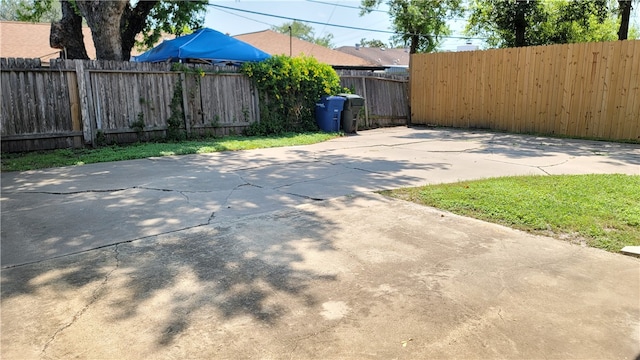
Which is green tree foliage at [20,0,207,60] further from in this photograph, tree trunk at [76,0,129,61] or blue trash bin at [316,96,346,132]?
blue trash bin at [316,96,346,132]

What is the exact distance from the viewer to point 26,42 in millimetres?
22453

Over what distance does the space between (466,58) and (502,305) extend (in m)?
12.3

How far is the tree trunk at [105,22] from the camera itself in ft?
36.3

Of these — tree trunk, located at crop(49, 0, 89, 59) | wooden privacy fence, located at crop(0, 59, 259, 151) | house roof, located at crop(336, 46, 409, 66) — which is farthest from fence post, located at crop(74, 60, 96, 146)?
house roof, located at crop(336, 46, 409, 66)

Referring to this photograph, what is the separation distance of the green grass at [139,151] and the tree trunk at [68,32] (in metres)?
6.17

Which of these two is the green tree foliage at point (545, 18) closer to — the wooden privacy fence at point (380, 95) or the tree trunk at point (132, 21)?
the wooden privacy fence at point (380, 95)

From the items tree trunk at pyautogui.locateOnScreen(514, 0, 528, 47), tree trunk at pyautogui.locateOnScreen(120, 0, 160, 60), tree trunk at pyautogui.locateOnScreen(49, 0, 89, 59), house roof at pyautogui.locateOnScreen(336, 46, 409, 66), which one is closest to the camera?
tree trunk at pyautogui.locateOnScreen(49, 0, 89, 59)

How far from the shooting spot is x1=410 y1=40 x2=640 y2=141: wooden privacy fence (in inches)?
433

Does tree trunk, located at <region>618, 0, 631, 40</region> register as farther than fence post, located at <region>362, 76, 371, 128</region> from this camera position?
No

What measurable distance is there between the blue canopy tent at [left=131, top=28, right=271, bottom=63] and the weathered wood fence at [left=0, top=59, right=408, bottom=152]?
2252mm

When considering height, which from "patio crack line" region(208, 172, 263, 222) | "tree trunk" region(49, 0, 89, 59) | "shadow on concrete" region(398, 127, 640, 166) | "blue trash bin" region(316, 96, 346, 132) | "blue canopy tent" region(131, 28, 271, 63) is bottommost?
"patio crack line" region(208, 172, 263, 222)

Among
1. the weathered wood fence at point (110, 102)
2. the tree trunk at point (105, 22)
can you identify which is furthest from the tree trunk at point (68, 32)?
the weathered wood fence at point (110, 102)

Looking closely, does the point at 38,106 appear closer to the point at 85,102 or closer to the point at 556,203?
the point at 85,102

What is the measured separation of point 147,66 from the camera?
34.0 feet
